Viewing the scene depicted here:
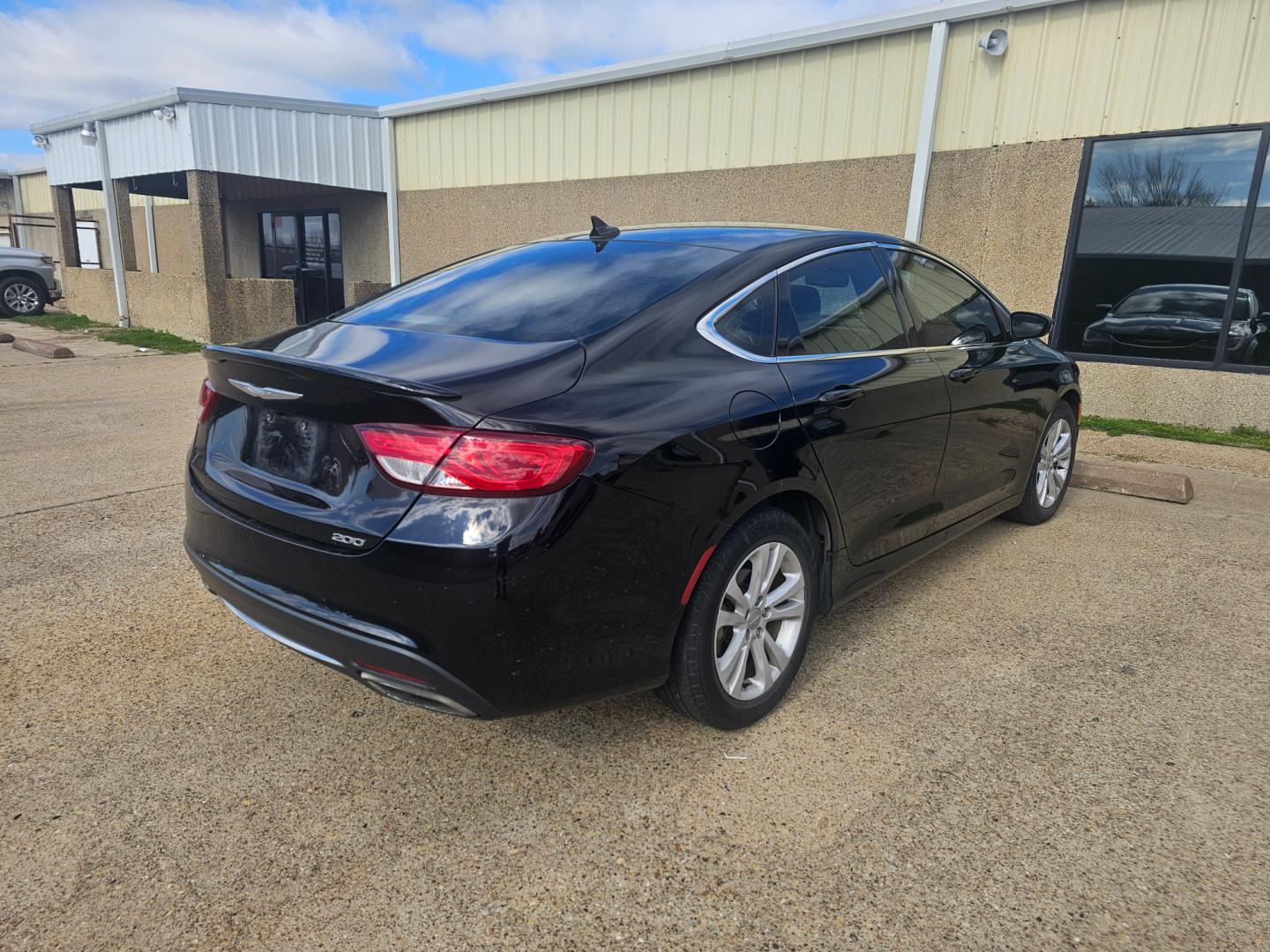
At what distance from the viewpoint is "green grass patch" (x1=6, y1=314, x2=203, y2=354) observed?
12680mm

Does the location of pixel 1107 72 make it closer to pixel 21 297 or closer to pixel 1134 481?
pixel 1134 481

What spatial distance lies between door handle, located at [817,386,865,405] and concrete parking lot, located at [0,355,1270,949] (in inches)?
40.2

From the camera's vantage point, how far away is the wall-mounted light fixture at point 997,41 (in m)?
7.51

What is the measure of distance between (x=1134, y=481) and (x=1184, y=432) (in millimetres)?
2205

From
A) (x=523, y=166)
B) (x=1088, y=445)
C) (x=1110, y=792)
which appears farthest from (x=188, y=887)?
(x=523, y=166)

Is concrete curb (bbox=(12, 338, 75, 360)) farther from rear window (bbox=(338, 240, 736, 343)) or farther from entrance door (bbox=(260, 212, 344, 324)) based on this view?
rear window (bbox=(338, 240, 736, 343))

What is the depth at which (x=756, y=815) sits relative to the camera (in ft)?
7.96

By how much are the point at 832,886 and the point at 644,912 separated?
1.55ft

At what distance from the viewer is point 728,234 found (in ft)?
10.7

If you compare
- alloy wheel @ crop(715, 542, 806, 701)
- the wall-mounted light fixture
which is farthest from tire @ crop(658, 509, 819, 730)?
the wall-mounted light fixture

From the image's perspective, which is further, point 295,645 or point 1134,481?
point 1134,481

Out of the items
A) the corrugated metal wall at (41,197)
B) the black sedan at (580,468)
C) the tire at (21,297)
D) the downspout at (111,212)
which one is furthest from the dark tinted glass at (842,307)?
the corrugated metal wall at (41,197)

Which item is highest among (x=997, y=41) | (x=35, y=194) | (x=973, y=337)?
(x=997, y=41)

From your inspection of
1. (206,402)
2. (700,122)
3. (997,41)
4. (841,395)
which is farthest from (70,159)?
(841,395)
